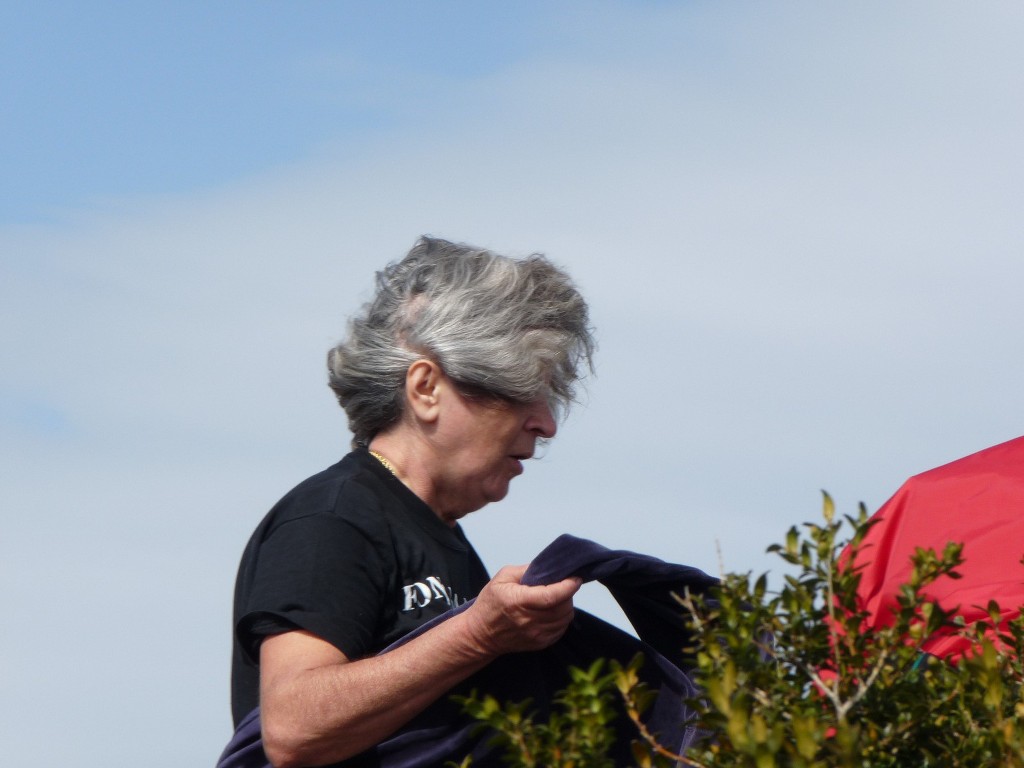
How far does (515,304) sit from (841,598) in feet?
5.83

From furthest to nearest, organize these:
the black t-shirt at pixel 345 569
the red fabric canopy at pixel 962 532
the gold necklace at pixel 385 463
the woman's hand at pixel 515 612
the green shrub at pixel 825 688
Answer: the red fabric canopy at pixel 962 532, the gold necklace at pixel 385 463, the black t-shirt at pixel 345 569, the woman's hand at pixel 515 612, the green shrub at pixel 825 688

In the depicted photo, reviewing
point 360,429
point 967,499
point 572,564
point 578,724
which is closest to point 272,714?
point 572,564

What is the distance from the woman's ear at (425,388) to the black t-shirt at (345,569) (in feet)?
0.57

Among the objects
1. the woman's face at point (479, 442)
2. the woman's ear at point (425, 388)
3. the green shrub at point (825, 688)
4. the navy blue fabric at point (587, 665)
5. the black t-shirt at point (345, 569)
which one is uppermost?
the woman's ear at point (425, 388)

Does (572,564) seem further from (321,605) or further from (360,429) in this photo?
(360,429)

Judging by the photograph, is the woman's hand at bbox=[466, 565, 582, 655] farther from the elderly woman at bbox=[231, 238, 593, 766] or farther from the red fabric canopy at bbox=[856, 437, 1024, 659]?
the red fabric canopy at bbox=[856, 437, 1024, 659]

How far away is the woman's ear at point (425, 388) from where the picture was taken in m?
3.53

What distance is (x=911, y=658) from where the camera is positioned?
6.40 feet

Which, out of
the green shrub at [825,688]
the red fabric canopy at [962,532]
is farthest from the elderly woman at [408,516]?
the red fabric canopy at [962,532]

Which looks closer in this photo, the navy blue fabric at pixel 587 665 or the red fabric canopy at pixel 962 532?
the navy blue fabric at pixel 587 665

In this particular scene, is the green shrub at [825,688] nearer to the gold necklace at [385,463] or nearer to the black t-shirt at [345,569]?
the black t-shirt at [345,569]

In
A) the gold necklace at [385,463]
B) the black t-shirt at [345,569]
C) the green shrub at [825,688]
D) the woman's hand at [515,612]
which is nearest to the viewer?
the green shrub at [825,688]

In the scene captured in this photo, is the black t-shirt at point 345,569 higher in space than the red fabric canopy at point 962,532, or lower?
higher

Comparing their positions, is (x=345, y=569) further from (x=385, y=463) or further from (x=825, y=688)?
(x=825, y=688)
